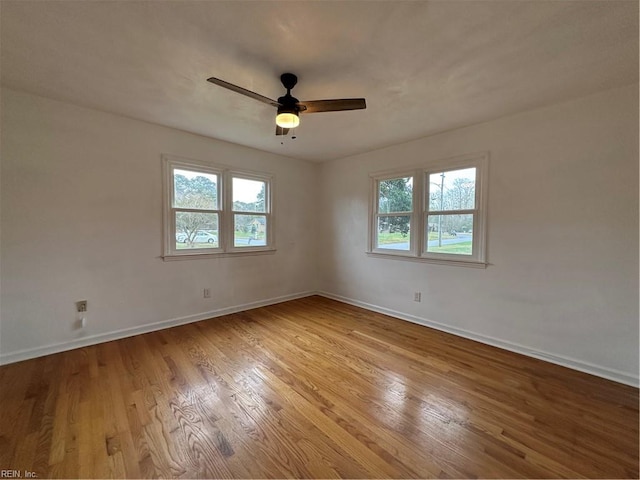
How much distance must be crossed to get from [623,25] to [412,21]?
131cm

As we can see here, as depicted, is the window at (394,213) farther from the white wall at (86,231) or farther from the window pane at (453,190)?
the white wall at (86,231)

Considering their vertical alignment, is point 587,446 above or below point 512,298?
below

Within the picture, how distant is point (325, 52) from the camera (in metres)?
1.94

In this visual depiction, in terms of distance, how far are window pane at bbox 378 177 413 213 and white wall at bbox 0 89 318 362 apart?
2.46 m

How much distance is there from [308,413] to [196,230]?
113 inches

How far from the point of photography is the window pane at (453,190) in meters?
3.31

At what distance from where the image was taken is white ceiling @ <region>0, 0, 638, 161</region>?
1577 millimetres

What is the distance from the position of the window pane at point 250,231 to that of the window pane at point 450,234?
263cm

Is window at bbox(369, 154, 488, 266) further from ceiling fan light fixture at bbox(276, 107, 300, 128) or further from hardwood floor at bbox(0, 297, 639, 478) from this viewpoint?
ceiling fan light fixture at bbox(276, 107, 300, 128)

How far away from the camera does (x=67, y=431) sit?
5.61 feet

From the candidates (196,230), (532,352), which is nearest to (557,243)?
(532,352)

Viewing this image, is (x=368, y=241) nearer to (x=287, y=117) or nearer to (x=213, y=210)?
(x=213, y=210)

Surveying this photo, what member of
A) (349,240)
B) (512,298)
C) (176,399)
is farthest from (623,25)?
(176,399)

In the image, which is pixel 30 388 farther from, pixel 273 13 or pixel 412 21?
pixel 412 21
